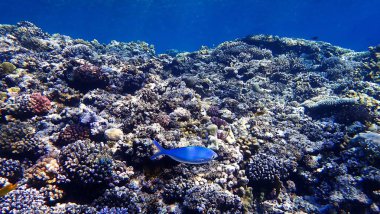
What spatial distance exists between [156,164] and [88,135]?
237cm

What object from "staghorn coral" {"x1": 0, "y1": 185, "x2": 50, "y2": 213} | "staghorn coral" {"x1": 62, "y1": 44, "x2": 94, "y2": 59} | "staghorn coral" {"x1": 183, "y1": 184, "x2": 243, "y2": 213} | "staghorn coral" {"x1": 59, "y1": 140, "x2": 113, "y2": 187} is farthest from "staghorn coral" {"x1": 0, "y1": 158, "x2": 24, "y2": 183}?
"staghorn coral" {"x1": 62, "y1": 44, "x2": 94, "y2": 59}

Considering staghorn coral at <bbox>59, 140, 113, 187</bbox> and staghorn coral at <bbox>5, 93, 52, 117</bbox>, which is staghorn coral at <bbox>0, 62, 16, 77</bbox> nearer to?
staghorn coral at <bbox>5, 93, 52, 117</bbox>

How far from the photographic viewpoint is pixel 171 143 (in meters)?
5.82

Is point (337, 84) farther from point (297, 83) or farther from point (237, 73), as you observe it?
point (237, 73)

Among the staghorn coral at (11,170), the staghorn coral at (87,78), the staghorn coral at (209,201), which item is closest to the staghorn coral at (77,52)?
the staghorn coral at (87,78)

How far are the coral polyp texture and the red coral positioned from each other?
28mm

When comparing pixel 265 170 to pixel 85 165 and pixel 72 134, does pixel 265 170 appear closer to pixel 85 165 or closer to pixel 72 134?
pixel 85 165

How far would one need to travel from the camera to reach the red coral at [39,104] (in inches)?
289

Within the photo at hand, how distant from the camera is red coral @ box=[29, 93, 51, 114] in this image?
7348 millimetres

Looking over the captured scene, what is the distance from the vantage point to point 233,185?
5762 millimetres

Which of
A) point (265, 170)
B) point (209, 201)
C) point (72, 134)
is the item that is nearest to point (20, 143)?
point (72, 134)

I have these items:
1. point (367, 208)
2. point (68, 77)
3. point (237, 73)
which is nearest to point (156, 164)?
point (367, 208)

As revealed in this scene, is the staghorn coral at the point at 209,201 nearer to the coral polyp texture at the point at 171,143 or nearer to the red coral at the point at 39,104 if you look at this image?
the coral polyp texture at the point at 171,143

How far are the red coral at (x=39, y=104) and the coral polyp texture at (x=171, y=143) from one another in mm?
28
